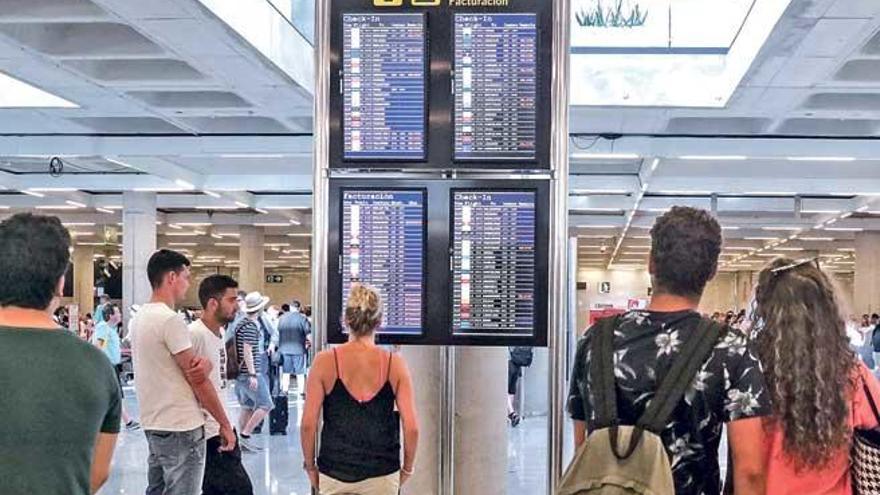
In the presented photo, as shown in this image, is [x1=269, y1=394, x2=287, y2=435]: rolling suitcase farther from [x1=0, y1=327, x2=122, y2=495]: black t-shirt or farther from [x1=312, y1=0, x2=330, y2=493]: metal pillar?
[x1=0, y1=327, x2=122, y2=495]: black t-shirt

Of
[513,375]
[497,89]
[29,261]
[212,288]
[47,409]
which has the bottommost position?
[513,375]

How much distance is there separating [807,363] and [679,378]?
14.7 inches

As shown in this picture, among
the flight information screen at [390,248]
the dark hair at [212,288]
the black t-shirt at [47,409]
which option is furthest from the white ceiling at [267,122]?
the black t-shirt at [47,409]

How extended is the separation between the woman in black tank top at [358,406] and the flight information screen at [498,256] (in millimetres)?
377

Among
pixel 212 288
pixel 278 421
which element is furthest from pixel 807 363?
pixel 278 421

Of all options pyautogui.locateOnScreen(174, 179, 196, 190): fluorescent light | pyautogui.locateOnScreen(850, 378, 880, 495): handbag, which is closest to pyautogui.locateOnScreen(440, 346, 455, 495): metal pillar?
pyautogui.locateOnScreen(850, 378, 880, 495): handbag

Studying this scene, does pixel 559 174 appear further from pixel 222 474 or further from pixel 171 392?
pixel 222 474

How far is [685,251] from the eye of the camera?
7.68ft

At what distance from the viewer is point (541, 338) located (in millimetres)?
3660

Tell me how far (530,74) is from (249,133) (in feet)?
32.3

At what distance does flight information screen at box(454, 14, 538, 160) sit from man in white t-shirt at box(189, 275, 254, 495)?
1.94 metres

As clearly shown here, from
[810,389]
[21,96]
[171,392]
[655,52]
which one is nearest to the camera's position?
[810,389]

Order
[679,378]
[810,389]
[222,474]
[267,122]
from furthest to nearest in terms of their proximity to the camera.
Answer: [267,122] → [222,474] → [810,389] → [679,378]

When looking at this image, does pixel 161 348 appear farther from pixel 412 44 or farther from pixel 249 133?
pixel 249 133
